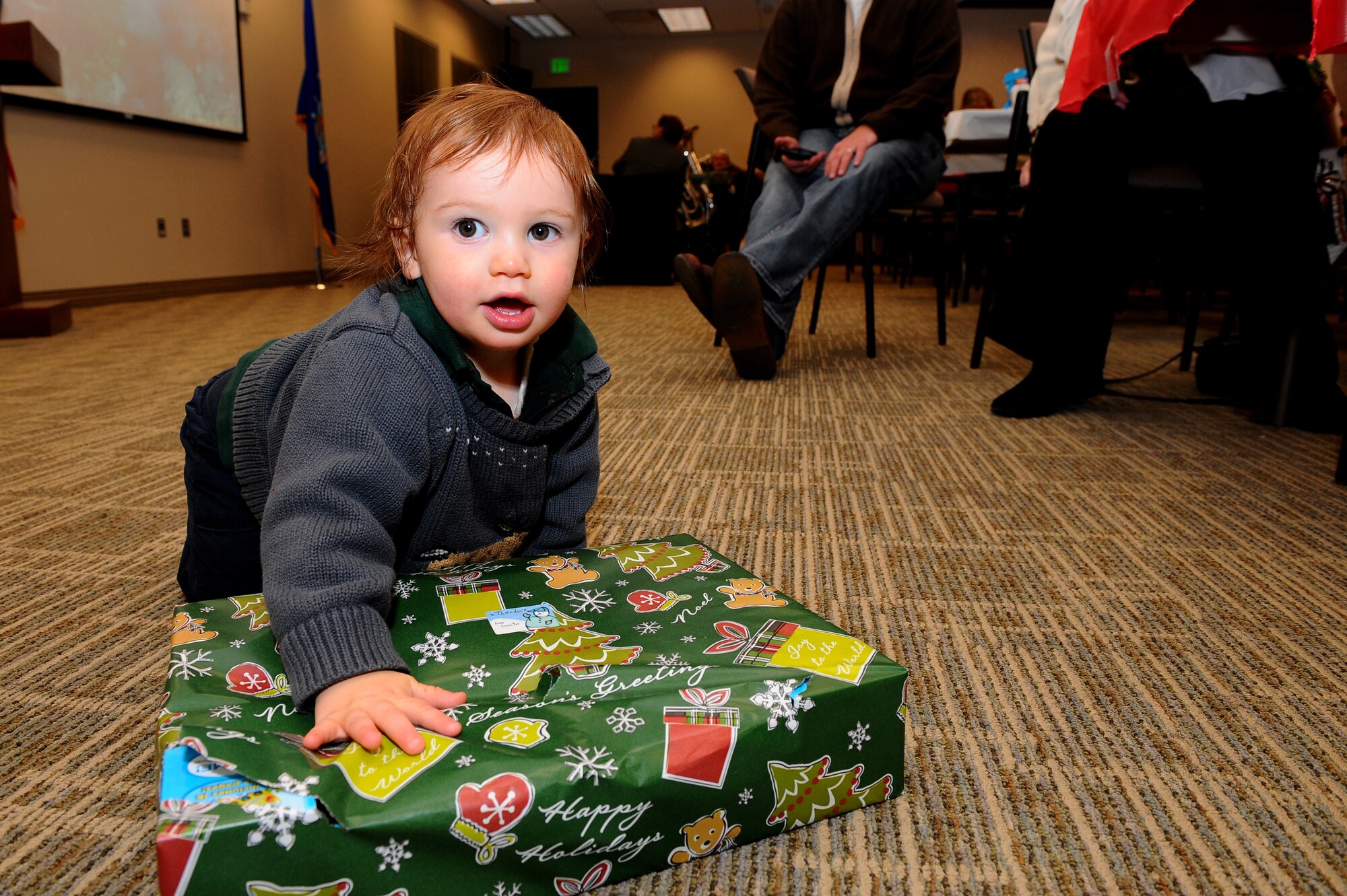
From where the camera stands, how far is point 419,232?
628mm

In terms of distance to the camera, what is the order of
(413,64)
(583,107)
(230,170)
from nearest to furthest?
(230,170), (413,64), (583,107)

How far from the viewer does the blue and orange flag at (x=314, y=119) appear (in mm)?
4676

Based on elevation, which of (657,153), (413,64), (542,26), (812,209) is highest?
(542,26)

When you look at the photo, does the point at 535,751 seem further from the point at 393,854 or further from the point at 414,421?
the point at 414,421

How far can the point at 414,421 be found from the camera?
60cm

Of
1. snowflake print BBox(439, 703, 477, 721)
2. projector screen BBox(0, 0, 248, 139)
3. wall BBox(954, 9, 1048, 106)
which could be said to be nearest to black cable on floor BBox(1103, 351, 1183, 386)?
snowflake print BBox(439, 703, 477, 721)

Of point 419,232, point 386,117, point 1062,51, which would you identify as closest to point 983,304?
point 1062,51

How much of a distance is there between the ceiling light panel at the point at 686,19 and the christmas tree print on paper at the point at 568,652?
27.7 feet

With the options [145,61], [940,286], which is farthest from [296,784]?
[145,61]

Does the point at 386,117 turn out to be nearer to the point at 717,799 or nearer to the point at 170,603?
the point at 170,603

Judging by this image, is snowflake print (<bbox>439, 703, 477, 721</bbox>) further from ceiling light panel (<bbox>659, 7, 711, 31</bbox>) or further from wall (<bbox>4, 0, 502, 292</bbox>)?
ceiling light panel (<bbox>659, 7, 711, 31</bbox>)

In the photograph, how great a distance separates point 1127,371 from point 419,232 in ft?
6.37

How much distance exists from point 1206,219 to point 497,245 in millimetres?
1480

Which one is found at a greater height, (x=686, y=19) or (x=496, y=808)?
(x=686, y=19)
